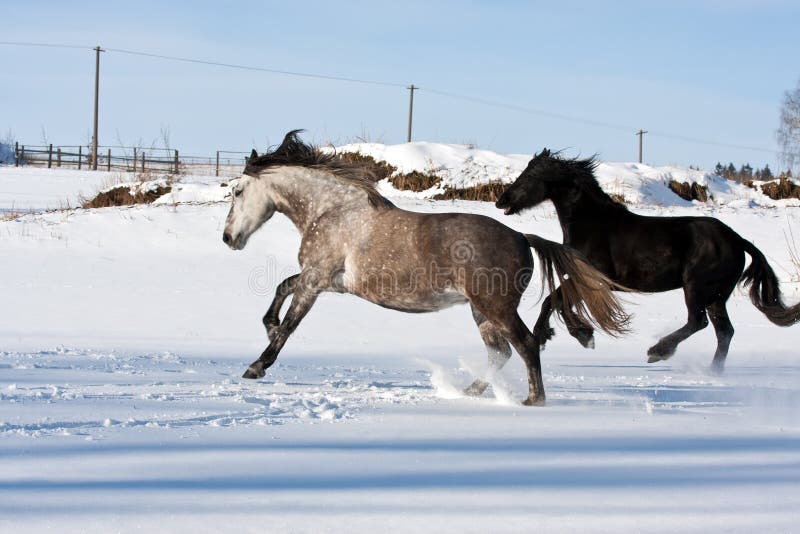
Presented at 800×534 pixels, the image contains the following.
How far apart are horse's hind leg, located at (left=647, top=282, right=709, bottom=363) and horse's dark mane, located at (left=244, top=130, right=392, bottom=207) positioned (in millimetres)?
2867

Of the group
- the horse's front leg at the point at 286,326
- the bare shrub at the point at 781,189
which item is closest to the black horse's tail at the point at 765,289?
the horse's front leg at the point at 286,326

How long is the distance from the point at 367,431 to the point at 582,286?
2.10 metres

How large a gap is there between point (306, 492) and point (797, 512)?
5.40 feet

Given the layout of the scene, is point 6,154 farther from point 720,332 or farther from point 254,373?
point 720,332

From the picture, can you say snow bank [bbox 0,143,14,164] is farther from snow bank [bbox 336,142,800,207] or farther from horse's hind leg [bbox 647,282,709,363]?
horse's hind leg [bbox 647,282,709,363]

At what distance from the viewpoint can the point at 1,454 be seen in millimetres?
3355

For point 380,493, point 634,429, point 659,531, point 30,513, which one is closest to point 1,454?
point 30,513

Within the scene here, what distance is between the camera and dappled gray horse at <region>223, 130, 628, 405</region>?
5230 mm

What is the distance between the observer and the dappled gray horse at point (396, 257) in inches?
206

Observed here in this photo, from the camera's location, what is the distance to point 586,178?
7746 millimetres

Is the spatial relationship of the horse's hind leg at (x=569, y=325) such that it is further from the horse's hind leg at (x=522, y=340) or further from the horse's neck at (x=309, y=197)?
the horse's neck at (x=309, y=197)

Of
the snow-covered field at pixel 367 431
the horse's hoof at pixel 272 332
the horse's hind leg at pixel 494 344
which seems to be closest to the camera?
the snow-covered field at pixel 367 431

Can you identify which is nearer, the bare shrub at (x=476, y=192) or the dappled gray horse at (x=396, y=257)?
the dappled gray horse at (x=396, y=257)

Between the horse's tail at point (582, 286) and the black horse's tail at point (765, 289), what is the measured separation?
2.67 metres
